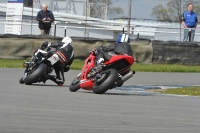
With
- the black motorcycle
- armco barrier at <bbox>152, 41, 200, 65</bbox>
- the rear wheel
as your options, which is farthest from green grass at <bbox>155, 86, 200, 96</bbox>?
armco barrier at <bbox>152, 41, 200, 65</bbox>

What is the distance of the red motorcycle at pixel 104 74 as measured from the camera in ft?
39.0

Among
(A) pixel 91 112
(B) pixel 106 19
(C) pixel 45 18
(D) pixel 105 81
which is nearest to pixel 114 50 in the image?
(D) pixel 105 81

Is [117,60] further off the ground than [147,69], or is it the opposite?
[117,60]

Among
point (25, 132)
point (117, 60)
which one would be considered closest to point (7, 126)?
point (25, 132)

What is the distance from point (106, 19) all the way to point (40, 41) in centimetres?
1202

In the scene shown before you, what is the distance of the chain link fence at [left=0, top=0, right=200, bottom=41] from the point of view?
24000 mm

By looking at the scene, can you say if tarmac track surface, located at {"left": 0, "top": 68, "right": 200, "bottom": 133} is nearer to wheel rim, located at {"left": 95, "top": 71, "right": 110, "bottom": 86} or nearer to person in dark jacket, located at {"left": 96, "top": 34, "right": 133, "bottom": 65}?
wheel rim, located at {"left": 95, "top": 71, "right": 110, "bottom": 86}

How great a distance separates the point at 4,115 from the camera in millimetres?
8117

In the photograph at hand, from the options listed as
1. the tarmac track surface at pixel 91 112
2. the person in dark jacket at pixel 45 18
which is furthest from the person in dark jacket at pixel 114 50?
the person in dark jacket at pixel 45 18

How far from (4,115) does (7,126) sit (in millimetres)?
950

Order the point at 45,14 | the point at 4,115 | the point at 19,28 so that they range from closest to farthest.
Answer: the point at 4,115, the point at 45,14, the point at 19,28

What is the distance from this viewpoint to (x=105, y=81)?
1191cm

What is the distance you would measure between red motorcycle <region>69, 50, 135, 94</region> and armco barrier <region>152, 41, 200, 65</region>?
9.57 metres

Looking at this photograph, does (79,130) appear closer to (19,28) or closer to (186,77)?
(186,77)
